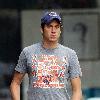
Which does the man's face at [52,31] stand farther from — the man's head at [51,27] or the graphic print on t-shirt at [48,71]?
the graphic print on t-shirt at [48,71]

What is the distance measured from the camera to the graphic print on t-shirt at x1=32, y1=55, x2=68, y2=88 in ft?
15.8

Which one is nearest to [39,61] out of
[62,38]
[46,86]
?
[46,86]

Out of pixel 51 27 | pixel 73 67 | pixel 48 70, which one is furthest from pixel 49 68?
pixel 51 27

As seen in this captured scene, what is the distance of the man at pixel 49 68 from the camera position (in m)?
4.82

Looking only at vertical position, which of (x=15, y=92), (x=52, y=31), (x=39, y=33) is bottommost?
(x=15, y=92)

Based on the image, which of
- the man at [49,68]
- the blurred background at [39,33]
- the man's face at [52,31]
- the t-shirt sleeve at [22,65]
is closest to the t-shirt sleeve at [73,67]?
the man at [49,68]

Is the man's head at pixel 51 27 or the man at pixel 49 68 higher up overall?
the man's head at pixel 51 27

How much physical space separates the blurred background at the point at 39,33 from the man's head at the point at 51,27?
574 cm

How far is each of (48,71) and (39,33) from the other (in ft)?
19.6

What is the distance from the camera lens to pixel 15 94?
495cm

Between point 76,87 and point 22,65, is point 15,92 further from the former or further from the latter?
point 76,87

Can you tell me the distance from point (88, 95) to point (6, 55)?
1725 millimetres

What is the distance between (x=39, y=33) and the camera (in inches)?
425

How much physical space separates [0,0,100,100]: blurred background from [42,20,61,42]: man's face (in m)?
5.74
